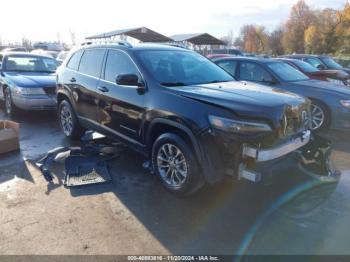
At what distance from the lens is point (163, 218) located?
3.68 metres

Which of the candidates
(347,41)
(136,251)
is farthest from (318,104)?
(347,41)

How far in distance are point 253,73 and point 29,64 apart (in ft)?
19.8

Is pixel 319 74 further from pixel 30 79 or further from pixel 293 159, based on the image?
pixel 30 79

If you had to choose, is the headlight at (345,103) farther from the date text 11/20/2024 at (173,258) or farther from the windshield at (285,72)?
the date text 11/20/2024 at (173,258)

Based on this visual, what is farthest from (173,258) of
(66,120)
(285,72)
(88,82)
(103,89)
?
(285,72)

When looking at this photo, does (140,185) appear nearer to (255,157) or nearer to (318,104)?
(255,157)

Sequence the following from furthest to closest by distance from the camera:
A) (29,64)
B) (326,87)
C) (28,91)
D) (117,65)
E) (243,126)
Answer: (29,64), (28,91), (326,87), (117,65), (243,126)

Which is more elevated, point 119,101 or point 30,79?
point 119,101

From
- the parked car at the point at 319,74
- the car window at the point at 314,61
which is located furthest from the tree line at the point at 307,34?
the parked car at the point at 319,74

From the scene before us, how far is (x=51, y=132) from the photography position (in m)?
7.19

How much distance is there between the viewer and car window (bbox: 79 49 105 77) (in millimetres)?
5326

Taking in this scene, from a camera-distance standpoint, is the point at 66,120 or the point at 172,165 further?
the point at 66,120

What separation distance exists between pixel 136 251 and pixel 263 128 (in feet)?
5.70

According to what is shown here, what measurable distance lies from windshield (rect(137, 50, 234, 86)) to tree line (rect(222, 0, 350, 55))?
2084 inches
